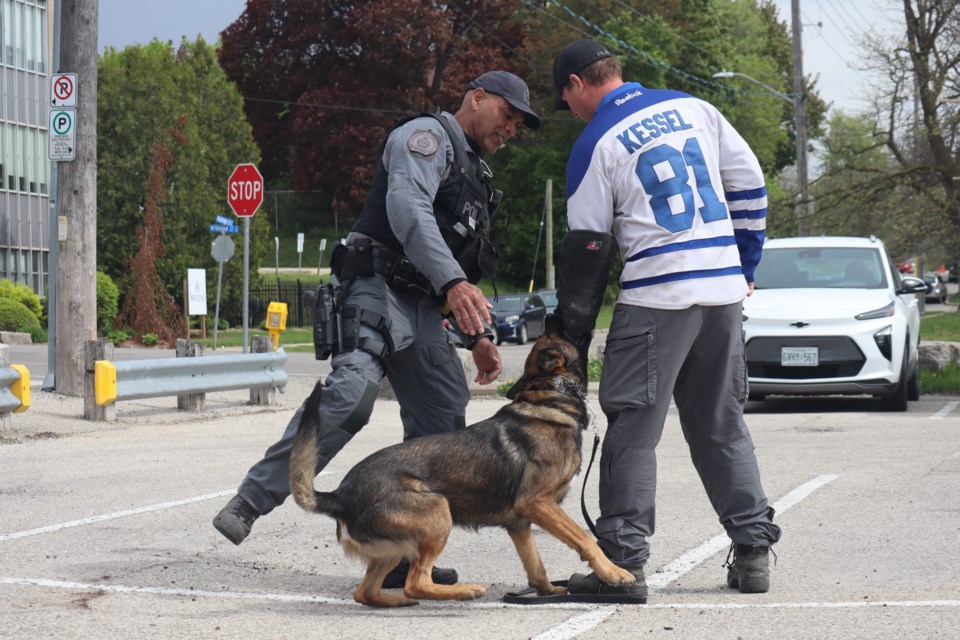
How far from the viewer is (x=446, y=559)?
18.8ft

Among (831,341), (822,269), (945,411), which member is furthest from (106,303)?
(945,411)

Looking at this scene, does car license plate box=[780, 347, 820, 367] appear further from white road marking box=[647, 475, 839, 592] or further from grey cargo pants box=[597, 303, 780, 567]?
grey cargo pants box=[597, 303, 780, 567]

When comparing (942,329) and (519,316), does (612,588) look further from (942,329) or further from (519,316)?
(519,316)

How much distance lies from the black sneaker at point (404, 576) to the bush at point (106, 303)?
89.4ft

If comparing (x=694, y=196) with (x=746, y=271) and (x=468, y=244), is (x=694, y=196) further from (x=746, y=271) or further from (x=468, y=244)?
(x=468, y=244)

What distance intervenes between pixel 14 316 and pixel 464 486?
28.3 metres

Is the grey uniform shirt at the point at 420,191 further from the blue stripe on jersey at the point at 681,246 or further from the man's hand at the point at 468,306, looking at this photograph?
the blue stripe on jersey at the point at 681,246

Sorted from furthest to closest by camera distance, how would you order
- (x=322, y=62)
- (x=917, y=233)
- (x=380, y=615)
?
1. (x=322, y=62)
2. (x=917, y=233)
3. (x=380, y=615)

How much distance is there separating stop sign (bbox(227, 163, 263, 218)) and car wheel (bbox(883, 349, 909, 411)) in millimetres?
9585

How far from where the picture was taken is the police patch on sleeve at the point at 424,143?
198 inches

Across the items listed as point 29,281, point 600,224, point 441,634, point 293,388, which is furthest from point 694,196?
point 29,281

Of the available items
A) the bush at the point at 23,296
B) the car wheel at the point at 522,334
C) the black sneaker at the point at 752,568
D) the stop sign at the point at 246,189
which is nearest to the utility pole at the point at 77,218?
the stop sign at the point at 246,189

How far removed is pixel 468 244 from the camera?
5.32 m

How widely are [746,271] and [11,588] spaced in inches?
124
